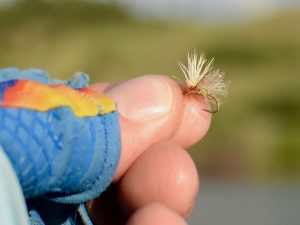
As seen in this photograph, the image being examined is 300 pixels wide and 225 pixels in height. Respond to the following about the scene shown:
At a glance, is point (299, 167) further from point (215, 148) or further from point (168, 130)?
point (168, 130)

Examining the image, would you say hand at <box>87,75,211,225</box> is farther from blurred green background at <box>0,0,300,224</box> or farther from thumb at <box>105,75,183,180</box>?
blurred green background at <box>0,0,300,224</box>

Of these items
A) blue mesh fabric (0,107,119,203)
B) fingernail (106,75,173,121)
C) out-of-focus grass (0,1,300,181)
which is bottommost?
out-of-focus grass (0,1,300,181)

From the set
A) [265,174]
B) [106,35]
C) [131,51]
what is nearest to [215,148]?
[265,174]

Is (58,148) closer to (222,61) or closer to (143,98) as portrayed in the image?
(143,98)

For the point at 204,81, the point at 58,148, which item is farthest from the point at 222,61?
the point at 58,148

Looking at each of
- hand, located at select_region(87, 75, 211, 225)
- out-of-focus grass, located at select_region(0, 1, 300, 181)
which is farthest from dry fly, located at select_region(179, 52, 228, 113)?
out-of-focus grass, located at select_region(0, 1, 300, 181)

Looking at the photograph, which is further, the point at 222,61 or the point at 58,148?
the point at 222,61

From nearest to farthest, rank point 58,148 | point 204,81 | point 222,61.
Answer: point 58,148 < point 204,81 < point 222,61
